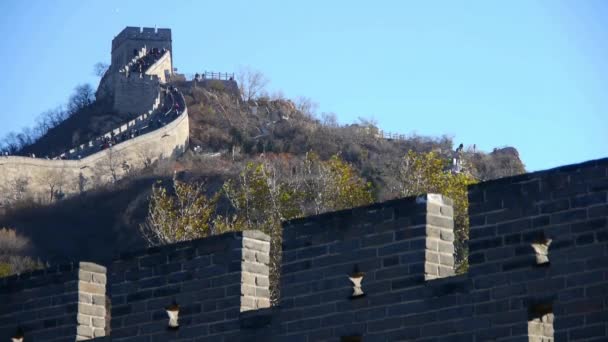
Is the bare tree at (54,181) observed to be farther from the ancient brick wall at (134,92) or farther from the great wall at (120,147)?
the ancient brick wall at (134,92)

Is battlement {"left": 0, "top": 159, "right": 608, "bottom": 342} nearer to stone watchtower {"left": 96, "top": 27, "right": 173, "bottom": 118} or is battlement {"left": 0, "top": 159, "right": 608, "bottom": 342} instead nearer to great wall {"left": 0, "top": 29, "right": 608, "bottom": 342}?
great wall {"left": 0, "top": 29, "right": 608, "bottom": 342}

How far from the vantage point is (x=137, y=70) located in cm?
13762

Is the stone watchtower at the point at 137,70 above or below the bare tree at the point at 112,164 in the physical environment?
above

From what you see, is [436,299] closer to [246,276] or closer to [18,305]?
[246,276]

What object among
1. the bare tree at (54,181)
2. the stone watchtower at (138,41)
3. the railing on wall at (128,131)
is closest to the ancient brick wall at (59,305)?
the bare tree at (54,181)

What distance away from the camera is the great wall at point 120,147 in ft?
359

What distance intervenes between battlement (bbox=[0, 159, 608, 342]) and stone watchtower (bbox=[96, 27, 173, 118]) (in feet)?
360

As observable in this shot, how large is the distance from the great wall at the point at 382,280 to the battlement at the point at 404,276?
0.01m

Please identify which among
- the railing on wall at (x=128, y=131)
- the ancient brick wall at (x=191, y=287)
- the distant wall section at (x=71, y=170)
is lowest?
the ancient brick wall at (x=191, y=287)

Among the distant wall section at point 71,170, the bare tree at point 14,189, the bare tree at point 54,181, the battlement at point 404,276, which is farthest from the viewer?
the bare tree at point 54,181

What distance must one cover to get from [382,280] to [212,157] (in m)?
98.0

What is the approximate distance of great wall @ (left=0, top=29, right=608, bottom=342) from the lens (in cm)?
1623

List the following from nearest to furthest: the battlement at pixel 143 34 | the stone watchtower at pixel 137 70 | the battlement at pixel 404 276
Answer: the battlement at pixel 404 276, the stone watchtower at pixel 137 70, the battlement at pixel 143 34

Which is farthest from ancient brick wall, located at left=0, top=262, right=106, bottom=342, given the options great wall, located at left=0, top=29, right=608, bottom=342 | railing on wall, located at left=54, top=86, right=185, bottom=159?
railing on wall, located at left=54, top=86, right=185, bottom=159
